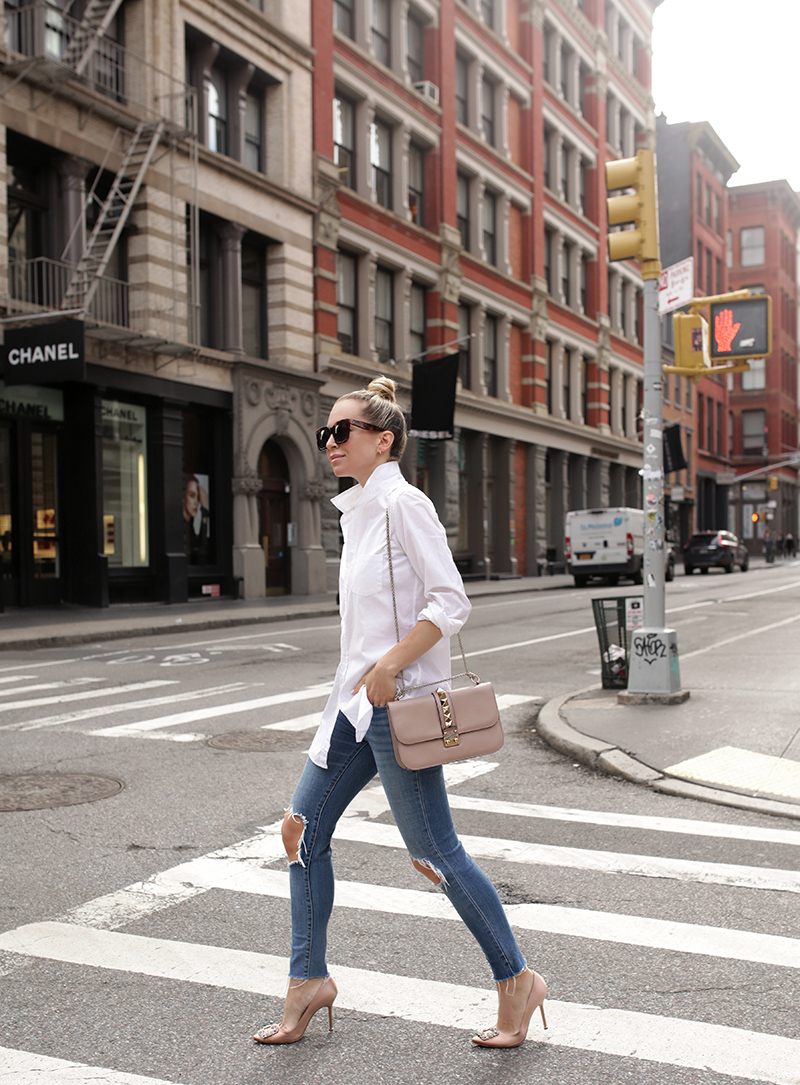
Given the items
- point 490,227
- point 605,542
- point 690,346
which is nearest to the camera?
point 690,346

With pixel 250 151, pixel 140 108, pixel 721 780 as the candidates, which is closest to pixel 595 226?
pixel 250 151

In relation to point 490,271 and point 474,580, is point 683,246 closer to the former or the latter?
point 490,271

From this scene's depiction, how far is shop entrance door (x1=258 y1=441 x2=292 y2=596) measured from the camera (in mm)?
27750

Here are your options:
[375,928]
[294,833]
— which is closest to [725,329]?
[375,928]

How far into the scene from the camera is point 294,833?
3.35 meters

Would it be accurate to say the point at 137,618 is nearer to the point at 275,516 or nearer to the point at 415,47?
the point at 275,516

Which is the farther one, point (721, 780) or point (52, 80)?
point (52, 80)

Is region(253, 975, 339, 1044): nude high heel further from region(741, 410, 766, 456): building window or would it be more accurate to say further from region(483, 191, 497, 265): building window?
region(741, 410, 766, 456): building window

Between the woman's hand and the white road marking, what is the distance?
19.9 ft

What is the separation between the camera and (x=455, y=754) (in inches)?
124

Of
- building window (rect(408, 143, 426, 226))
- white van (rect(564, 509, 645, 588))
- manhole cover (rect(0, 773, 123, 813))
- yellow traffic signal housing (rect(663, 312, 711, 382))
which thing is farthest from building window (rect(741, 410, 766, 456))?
manhole cover (rect(0, 773, 123, 813))

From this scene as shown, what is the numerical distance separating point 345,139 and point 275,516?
1141 cm

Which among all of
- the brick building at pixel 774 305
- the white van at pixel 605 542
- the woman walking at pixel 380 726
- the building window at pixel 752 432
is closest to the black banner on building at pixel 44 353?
the woman walking at pixel 380 726

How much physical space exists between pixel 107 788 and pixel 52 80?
1783 cm
